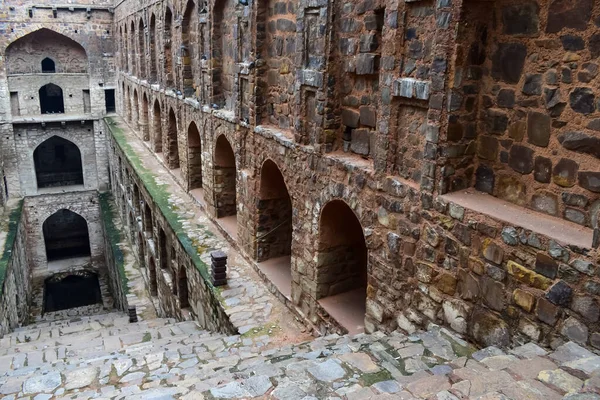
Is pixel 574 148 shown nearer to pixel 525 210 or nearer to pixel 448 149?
pixel 525 210

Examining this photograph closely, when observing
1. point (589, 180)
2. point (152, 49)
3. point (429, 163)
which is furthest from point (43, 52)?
point (589, 180)

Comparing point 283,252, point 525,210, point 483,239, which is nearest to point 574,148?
point 525,210

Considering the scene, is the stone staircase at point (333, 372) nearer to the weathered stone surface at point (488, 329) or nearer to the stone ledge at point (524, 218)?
the weathered stone surface at point (488, 329)

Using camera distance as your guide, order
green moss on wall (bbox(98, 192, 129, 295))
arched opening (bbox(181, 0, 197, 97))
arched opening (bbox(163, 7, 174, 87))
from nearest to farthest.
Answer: arched opening (bbox(181, 0, 197, 97))
arched opening (bbox(163, 7, 174, 87))
green moss on wall (bbox(98, 192, 129, 295))

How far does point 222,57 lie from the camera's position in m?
9.26

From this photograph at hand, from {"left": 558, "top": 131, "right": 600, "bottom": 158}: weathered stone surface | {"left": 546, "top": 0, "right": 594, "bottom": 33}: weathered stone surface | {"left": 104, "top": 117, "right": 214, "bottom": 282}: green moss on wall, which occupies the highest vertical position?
{"left": 546, "top": 0, "right": 594, "bottom": 33}: weathered stone surface

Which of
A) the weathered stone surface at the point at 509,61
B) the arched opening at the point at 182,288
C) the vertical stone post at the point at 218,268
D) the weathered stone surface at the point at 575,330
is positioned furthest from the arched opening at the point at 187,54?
the weathered stone surface at the point at 575,330

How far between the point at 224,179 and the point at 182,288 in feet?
7.29

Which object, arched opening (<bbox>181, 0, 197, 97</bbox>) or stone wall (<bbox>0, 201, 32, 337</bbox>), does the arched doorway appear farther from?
stone wall (<bbox>0, 201, 32, 337</bbox>)

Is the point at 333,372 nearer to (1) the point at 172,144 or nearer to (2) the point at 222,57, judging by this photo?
(2) the point at 222,57

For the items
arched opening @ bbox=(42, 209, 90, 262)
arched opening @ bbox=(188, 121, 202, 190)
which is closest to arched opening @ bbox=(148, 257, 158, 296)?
arched opening @ bbox=(188, 121, 202, 190)

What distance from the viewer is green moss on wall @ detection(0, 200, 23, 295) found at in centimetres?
1290

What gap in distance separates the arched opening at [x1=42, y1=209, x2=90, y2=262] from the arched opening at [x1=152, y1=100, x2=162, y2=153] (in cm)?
961

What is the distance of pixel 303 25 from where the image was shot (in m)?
5.74
